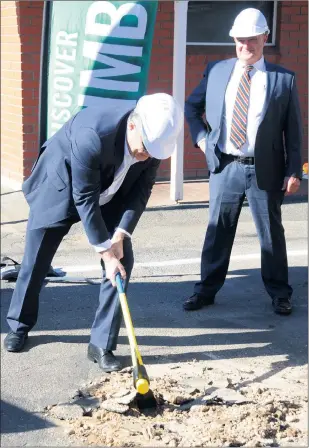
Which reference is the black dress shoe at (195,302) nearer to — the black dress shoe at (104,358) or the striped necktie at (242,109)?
the black dress shoe at (104,358)

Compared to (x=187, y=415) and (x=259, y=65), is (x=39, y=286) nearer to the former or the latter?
(x=187, y=415)

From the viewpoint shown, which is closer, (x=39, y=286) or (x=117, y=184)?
(x=117, y=184)

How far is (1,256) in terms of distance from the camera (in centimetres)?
743

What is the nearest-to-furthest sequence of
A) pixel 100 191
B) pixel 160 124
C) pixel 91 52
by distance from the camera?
pixel 160 124
pixel 100 191
pixel 91 52

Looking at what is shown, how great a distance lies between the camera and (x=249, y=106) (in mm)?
5477

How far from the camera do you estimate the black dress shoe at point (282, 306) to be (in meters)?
5.90

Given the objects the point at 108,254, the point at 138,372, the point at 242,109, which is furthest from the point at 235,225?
the point at 138,372

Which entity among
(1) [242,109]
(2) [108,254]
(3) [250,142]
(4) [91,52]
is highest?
(4) [91,52]

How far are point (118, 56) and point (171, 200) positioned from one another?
229cm

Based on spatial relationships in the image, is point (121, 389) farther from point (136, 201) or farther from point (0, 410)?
point (136, 201)

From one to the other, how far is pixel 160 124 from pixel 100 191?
725mm

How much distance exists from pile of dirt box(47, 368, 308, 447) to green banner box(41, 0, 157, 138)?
357cm

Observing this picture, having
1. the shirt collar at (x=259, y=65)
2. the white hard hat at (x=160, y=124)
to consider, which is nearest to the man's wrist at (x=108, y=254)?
the white hard hat at (x=160, y=124)

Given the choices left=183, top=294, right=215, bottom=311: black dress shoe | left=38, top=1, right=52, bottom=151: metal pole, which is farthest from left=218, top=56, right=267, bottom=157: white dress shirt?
left=38, top=1, right=52, bottom=151: metal pole
